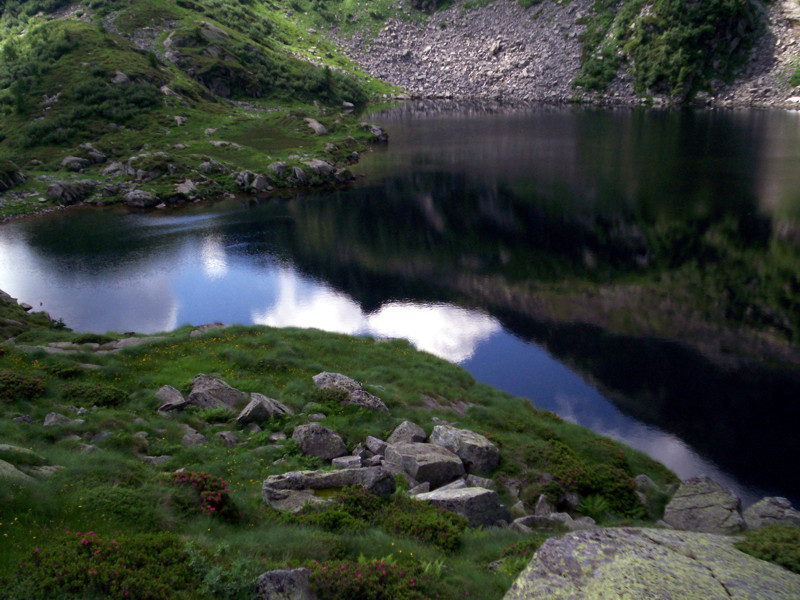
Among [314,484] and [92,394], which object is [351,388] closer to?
[314,484]

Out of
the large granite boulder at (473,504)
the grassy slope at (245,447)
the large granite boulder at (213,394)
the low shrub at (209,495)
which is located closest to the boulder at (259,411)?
the grassy slope at (245,447)

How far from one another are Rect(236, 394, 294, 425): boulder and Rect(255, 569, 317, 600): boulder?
467 inches

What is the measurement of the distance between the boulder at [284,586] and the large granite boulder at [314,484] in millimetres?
4994

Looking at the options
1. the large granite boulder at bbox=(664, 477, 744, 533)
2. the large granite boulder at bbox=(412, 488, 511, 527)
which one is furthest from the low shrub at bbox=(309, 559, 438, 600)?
the large granite boulder at bbox=(664, 477, 744, 533)

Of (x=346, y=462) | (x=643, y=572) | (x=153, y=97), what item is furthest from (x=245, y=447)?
(x=153, y=97)

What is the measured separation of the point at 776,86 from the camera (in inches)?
5871

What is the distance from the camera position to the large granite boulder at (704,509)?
1877 centimetres

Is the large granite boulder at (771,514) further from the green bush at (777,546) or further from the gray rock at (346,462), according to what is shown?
the gray rock at (346,462)

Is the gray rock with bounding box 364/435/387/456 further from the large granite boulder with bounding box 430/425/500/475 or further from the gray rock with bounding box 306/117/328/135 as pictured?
the gray rock with bounding box 306/117/328/135

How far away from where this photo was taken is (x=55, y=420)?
17328 mm

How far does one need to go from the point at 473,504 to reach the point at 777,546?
760cm

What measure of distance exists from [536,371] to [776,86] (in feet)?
535

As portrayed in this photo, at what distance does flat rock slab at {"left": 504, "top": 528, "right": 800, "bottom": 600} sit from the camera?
9.40m

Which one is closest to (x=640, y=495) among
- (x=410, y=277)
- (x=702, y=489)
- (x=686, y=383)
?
(x=702, y=489)
